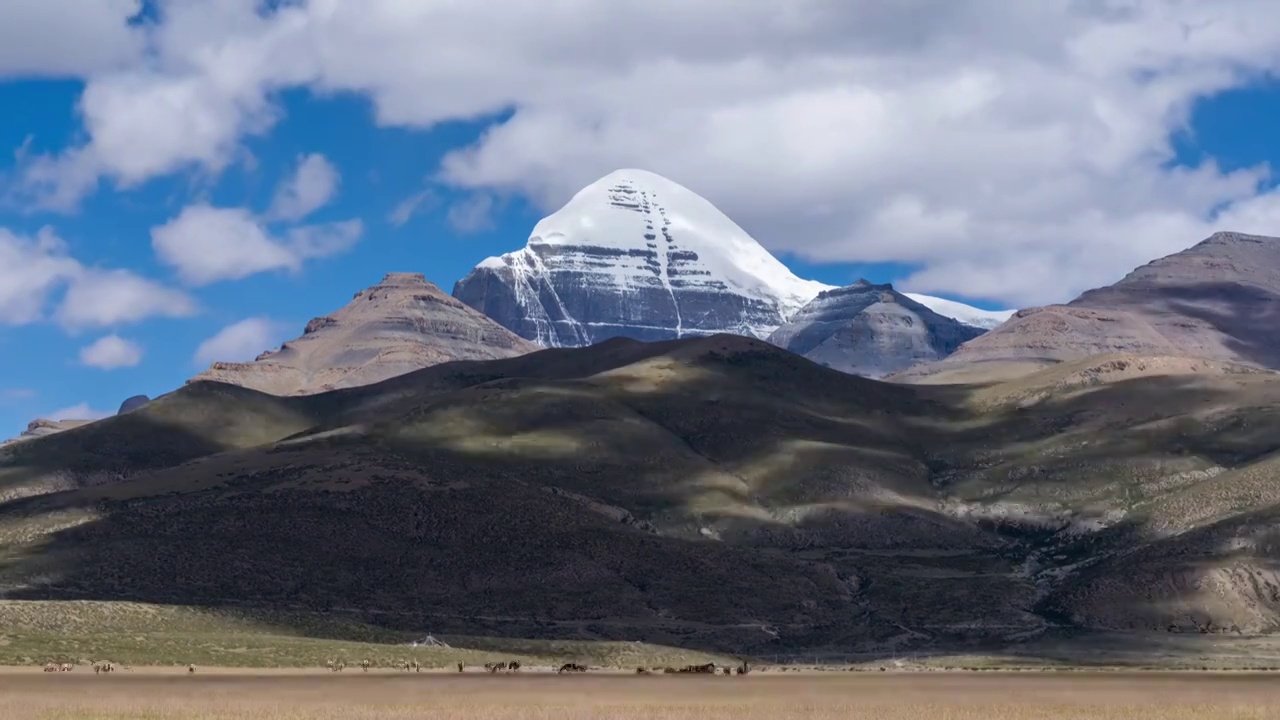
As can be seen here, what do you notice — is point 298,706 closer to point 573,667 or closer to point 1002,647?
point 573,667

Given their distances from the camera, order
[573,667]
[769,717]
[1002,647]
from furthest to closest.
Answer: [1002,647]
[573,667]
[769,717]

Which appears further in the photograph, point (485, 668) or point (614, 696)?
point (485, 668)

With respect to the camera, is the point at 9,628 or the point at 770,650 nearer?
the point at 9,628

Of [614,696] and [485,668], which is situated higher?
[485,668]

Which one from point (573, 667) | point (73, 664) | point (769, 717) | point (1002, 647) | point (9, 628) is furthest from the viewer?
point (1002, 647)

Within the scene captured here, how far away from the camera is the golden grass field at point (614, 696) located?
8625 centimetres

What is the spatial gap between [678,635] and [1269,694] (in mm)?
98056

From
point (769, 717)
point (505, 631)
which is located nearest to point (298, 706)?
point (769, 717)

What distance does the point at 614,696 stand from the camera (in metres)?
102

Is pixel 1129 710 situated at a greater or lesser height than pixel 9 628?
lesser

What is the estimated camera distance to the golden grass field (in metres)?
86.2

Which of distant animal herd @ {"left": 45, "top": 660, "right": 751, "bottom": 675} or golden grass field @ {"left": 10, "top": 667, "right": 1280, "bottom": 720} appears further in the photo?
distant animal herd @ {"left": 45, "top": 660, "right": 751, "bottom": 675}

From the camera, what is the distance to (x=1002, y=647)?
188625 millimetres

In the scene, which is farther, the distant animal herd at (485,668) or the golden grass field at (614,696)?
the distant animal herd at (485,668)
